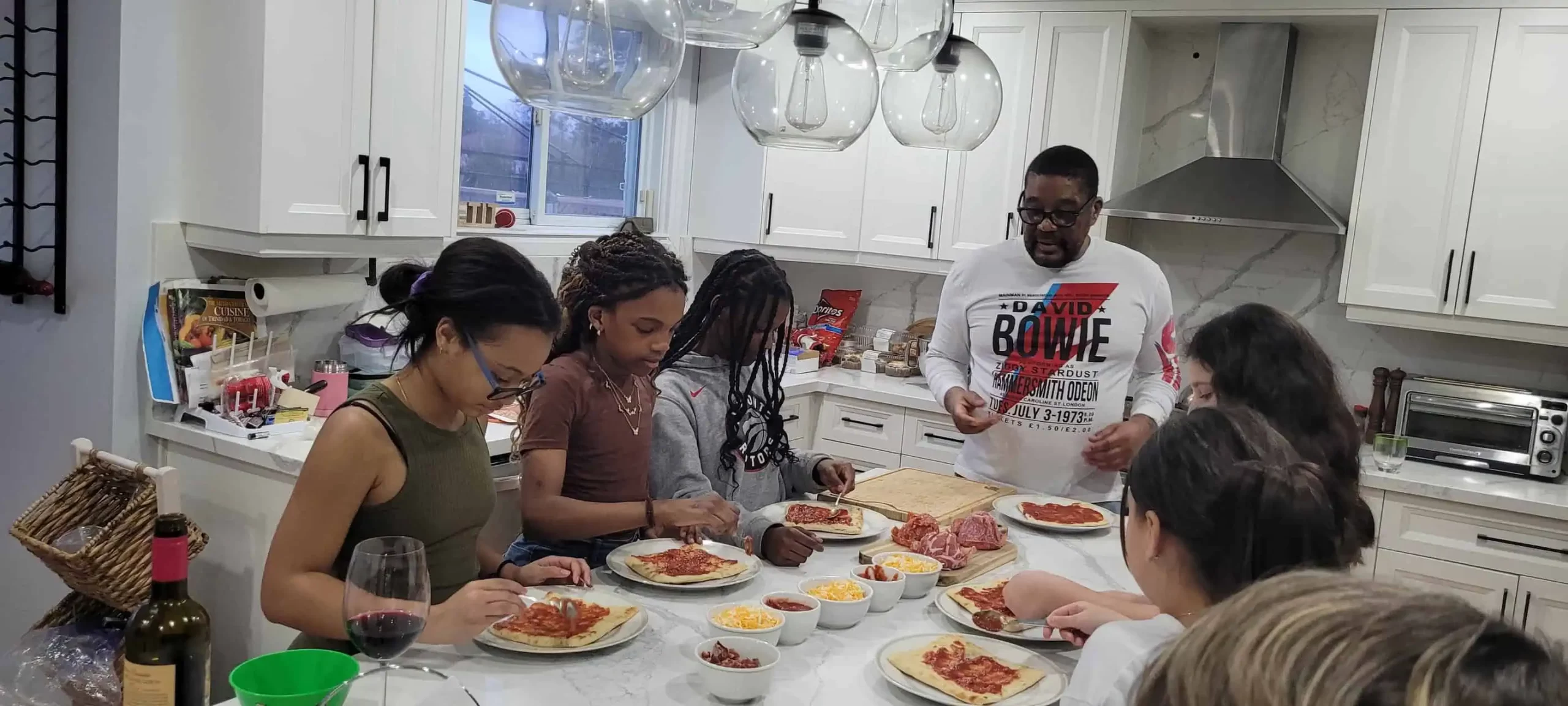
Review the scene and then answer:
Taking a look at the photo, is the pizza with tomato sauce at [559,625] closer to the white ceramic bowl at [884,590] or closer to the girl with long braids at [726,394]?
the white ceramic bowl at [884,590]

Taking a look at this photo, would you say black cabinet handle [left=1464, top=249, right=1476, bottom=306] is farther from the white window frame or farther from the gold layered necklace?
the white window frame

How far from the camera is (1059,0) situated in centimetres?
379

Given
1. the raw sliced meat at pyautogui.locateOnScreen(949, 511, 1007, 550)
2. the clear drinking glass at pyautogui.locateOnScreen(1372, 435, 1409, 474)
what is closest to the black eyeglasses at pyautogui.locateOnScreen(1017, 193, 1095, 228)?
the raw sliced meat at pyautogui.locateOnScreen(949, 511, 1007, 550)

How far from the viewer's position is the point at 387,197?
283 cm

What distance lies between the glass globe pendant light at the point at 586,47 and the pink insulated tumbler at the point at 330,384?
1.92 meters

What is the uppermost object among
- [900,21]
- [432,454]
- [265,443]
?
[900,21]

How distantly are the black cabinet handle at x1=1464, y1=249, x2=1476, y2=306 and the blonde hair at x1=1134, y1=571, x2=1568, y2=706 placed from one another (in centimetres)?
307

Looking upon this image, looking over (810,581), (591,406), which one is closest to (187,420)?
(591,406)

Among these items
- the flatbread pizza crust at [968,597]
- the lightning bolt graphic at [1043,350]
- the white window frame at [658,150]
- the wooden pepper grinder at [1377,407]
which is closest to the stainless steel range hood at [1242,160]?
the wooden pepper grinder at [1377,407]

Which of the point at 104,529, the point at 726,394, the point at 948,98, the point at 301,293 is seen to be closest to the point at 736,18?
the point at 948,98

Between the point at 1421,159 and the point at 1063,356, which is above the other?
the point at 1421,159

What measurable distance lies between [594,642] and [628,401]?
2.15 ft

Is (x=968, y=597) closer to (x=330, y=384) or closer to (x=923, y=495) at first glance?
(x=923, y=495)

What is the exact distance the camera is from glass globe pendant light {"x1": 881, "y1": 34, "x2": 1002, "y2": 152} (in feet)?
5.67
